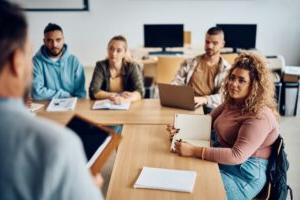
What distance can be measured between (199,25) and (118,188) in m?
4.68

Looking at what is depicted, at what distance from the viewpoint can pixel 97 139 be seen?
1201 millimetres

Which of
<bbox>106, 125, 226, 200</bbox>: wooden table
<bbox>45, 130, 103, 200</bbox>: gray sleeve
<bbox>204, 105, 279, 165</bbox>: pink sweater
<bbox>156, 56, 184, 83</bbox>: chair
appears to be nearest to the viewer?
<bbox>45, 130, 103, 200</bbox>: gray sleeve

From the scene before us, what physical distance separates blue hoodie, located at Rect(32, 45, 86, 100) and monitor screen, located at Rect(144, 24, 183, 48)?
2.02 m

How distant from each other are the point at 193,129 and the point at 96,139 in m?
1.04

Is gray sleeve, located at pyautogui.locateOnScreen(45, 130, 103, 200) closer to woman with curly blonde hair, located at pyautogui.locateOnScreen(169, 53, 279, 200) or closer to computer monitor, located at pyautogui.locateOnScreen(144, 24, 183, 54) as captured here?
woman with curly blonde hair, located at pyautogui.locateOnScreen(169, 53, 279, 200)

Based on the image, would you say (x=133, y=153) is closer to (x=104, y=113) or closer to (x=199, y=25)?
(x=104, y=113)

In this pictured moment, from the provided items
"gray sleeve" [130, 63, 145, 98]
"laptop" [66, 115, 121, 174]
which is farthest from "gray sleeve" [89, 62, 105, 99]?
"laptop" [66, 115, 121, 174]

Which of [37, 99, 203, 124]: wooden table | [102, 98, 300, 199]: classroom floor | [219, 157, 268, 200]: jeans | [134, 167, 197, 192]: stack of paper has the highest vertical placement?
[37, 99, 203, 124]: wooden table

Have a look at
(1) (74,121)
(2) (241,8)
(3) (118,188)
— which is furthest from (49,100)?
(2) (241,8)

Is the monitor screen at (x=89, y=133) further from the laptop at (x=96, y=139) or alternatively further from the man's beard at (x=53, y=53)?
the man's beard at (x=53, y=53)

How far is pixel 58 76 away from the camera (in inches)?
125

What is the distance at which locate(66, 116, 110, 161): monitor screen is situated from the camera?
114 centimetres

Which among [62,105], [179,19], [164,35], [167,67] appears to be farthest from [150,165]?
[179,19]

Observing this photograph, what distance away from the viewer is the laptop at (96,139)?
1.08 meters
